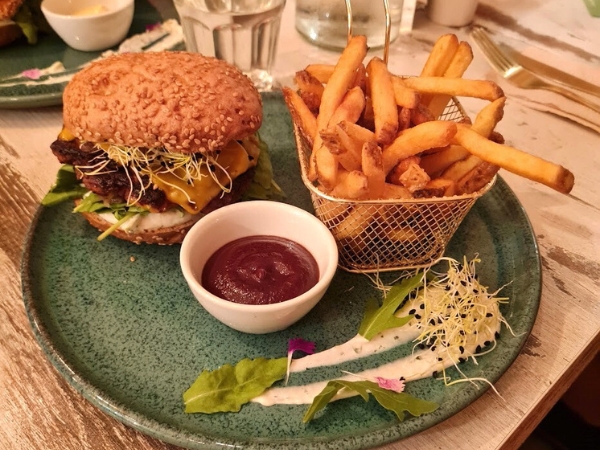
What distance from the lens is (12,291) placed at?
181 centimetres

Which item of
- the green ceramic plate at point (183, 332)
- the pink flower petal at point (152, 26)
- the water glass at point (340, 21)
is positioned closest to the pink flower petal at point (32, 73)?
the pink flower petal at point (152, 26)

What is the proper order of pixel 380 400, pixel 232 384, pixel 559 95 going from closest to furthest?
pixel 380 400
pixel 232 384
pixel 559 95

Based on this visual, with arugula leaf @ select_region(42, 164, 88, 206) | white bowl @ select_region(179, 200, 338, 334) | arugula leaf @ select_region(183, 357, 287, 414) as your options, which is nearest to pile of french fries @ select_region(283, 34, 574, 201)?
white bowl @ select_region(179, 200, 338, 334)

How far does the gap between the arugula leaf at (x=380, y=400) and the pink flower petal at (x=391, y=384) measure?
5 cm

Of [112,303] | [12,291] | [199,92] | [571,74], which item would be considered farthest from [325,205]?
[571,74]

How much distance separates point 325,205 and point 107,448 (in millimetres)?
968

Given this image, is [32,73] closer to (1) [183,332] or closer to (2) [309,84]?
(2) [309,84]

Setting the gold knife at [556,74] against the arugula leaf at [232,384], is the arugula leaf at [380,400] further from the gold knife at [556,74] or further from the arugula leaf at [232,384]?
the gold knife at [556,74]

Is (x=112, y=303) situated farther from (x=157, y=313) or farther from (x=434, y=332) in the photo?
(x=434, y=332)

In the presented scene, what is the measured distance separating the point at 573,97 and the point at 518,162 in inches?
61.0

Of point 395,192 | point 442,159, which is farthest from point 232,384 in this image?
point 442,159

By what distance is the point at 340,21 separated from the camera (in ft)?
10.8

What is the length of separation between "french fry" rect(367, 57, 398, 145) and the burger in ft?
1.50

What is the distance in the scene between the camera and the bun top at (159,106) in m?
1.85
